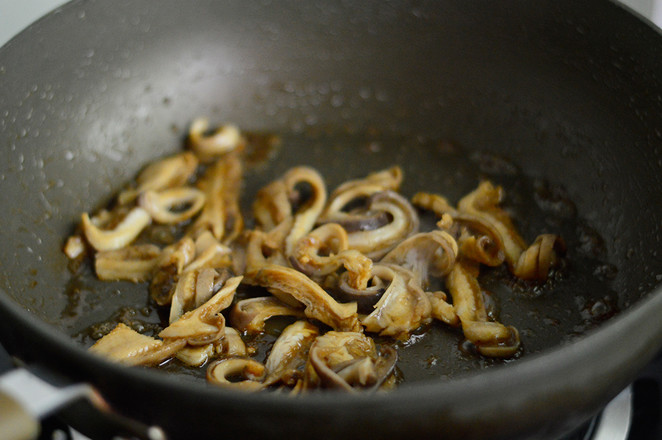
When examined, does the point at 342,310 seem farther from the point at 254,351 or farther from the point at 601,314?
the point at 601,314

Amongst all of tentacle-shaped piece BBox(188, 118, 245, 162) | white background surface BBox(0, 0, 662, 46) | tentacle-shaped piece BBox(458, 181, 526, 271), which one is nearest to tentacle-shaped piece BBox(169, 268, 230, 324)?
tentacle-shaped piece BBox(188, 118, 245, 162)

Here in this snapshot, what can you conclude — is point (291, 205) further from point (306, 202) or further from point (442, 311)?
point (442, 311)

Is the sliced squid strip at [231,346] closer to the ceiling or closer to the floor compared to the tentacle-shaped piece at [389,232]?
closer to the floor

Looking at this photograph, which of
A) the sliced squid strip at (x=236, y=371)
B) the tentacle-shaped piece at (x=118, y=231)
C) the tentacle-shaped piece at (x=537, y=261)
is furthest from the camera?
the tentacle-shaped piece at (x=118, y=231)

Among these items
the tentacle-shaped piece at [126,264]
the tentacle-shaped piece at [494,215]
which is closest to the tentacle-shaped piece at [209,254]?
the tentacle-shaped piece at [126,264]

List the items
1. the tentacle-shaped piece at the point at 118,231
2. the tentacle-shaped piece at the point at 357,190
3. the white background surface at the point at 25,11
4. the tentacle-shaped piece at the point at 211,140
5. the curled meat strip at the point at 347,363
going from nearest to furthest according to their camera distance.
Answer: the curled meat strip at the point at 347,363, the tentacle-shaped piece at the point at 118,231, the tentacle-shaped piece at the point at 357,190, the tentacle-shaped piece at the point at 211,140, the white background surface at the point at 25,11

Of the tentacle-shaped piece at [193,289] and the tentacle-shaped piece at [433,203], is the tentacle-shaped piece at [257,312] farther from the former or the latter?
the tentacle-shaped piece at [433,203]

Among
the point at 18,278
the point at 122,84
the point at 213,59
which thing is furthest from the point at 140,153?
the point at 18,278
